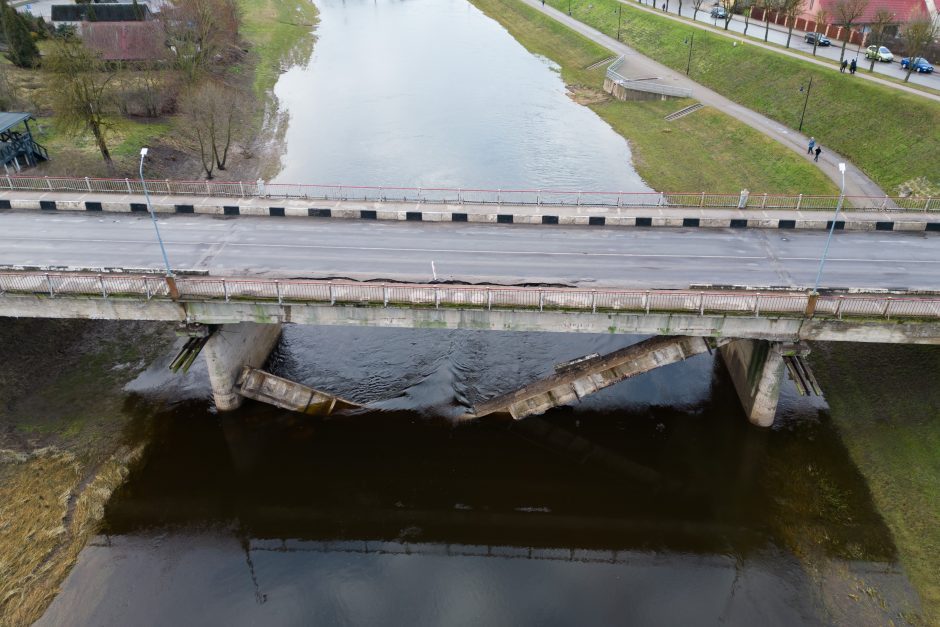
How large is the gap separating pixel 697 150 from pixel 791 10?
1142 inches

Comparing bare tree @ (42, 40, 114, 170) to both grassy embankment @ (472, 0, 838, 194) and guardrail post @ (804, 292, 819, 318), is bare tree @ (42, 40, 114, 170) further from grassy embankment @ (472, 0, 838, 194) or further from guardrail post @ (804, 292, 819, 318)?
guardrail post @ (804, 292, 819, 318)

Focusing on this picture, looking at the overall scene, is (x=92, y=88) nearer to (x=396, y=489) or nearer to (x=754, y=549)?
(x=396, y=489)

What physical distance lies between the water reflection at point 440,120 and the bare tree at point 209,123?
21.4ft

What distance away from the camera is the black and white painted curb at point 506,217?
38375mm

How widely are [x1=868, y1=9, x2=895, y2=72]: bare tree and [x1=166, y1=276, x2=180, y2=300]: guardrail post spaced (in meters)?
71.2

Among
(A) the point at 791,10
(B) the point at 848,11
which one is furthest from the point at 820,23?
(B) the point at 848,11

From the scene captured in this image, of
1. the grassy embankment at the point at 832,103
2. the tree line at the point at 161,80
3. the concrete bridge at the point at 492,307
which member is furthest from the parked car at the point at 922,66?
the tree line at the point at 161,80

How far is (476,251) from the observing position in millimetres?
36188

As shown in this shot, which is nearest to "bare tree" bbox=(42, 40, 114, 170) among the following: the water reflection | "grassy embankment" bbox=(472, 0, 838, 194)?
the water reflection

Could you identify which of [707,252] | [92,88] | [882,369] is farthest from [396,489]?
[92,88]

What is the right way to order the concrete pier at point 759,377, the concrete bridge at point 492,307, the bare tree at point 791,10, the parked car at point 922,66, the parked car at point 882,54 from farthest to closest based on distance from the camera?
1. the bare tree at point 791,10
2. the parked car at point 882,54
3. the parked car at point 922,66
4. the concrete pier at point 759,377
5. the concrete bridge at point 492,307

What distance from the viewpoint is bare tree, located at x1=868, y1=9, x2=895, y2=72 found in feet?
232

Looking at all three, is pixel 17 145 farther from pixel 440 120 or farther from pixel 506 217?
pixel 440 120

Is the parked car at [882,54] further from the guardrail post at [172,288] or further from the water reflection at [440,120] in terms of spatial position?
the guardrail post at [172,288]
